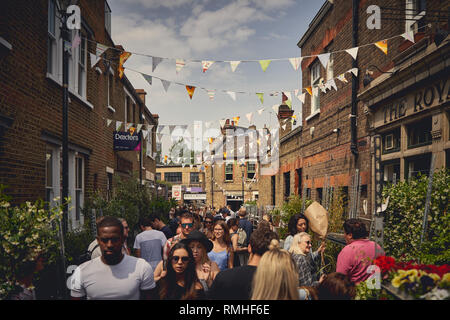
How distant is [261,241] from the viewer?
13.5 ft

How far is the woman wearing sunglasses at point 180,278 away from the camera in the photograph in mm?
3658

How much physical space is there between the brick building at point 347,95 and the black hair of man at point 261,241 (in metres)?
4.23

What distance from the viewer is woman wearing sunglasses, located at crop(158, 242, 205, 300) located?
3.66 m

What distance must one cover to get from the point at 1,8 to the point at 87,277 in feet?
15.5

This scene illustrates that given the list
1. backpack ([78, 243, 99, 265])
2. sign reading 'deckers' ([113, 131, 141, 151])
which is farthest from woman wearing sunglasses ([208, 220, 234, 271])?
sign reading 'deckers' ([113, 131, 141, 151])

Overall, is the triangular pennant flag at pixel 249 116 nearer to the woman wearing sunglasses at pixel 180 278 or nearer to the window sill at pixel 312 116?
the window sill at pixel 312 116

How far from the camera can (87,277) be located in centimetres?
335

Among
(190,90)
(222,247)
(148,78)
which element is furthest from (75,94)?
(222,247)

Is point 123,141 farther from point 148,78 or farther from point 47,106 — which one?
point 47,106

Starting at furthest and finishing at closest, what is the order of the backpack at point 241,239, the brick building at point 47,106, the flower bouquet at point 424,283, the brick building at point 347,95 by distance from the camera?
the brick building at point 347,95
the backpack at point 241,239
the brick building at point 47,106
the flower bouquet at point 424,283

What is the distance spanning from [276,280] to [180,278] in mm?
1304

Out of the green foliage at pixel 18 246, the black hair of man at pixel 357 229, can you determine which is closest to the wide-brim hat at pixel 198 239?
the green foliage at pixel 18 246
